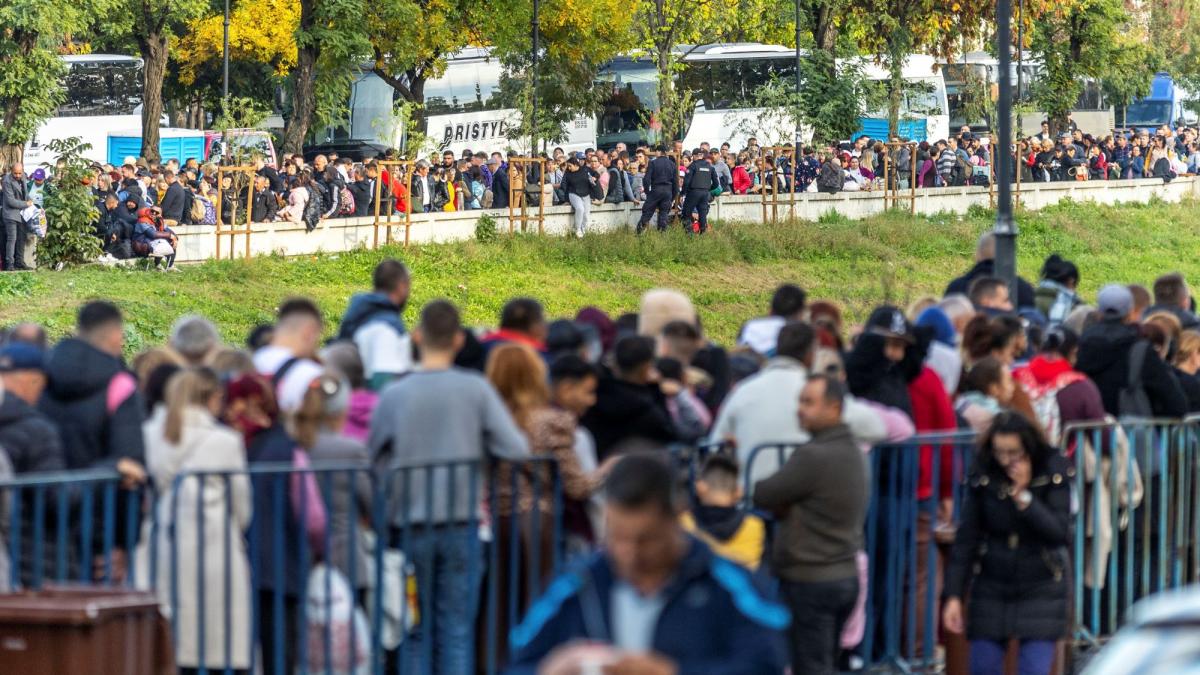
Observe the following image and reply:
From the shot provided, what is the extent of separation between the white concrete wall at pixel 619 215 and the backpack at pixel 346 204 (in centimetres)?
31

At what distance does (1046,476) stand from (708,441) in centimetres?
147

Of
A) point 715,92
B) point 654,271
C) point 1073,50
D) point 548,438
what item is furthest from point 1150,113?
point 548,438

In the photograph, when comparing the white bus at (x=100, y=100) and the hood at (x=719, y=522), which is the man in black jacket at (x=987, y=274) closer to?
the hood at (x=719, y=522)

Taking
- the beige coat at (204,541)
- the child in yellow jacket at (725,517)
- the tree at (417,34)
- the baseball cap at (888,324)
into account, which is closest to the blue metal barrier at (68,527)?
the beige coat at (204,541)

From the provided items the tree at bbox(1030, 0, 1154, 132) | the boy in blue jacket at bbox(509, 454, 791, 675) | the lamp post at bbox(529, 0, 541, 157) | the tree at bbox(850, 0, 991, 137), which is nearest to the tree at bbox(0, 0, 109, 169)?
the lamp post at bbox(529, 0, 541, 157)

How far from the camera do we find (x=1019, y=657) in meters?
9.36

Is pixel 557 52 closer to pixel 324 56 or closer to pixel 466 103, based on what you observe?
pixel 324 56

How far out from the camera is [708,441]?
9.41 metres

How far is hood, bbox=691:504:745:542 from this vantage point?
8.35 m

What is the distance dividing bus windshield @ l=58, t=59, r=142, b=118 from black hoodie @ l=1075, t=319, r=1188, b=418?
138 ft

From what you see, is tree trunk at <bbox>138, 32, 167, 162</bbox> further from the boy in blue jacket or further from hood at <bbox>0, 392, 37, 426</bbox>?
the boy in blue jacket

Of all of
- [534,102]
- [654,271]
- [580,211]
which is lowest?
[654,271]

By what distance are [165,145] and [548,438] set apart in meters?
41.8

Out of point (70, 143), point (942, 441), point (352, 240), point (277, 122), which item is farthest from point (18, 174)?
point (277, 122)
